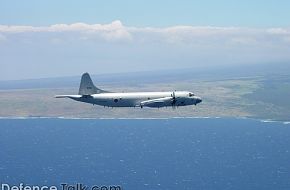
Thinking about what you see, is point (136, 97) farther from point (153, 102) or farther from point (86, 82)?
point (86, 82)

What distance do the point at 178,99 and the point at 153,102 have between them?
27.6 ft

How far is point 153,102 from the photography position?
11206 centimetres

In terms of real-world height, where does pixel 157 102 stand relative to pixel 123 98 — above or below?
below

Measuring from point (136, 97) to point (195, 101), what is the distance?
18.3 meters

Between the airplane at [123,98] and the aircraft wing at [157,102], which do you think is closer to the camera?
the airplane at [123,98]

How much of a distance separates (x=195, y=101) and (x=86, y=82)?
29952mm

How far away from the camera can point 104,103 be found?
112 metres

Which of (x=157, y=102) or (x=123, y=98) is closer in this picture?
(x=123, y=98)

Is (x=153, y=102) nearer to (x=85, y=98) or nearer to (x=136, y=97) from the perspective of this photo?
(x=136, y=97)

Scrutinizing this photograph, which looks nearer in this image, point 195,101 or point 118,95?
point 118,95

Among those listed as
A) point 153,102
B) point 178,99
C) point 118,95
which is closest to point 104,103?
point 118,95

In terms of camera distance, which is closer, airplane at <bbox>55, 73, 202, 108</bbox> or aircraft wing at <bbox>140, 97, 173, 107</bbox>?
airplane at <bbox>55, 73, 202, 108</bbox>

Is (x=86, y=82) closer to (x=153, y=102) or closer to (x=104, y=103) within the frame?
(x=104, y=103)

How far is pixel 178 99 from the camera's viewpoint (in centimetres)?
11712
